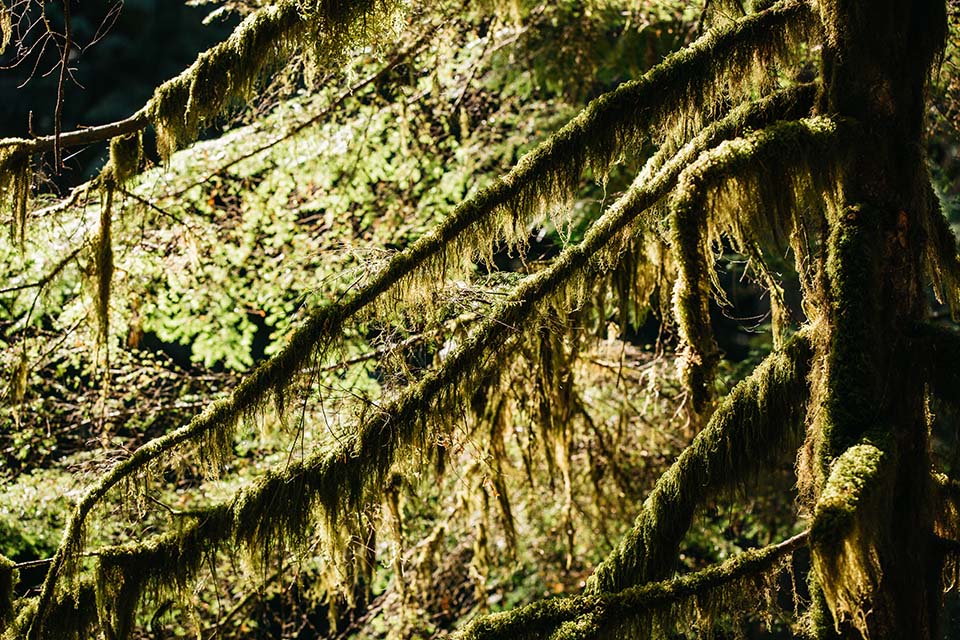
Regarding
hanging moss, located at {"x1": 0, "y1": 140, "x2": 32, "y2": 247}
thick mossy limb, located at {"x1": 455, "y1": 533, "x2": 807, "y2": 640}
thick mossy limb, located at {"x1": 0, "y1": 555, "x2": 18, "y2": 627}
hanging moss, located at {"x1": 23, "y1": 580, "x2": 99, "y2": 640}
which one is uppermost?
hanging moss, located at {"x1": 0, "y1": 140, "x2": 32, "y2": 247}

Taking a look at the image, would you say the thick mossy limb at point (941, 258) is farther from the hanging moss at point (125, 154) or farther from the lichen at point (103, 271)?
the lichen at point (103, 271)

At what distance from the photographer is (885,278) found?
10.0 feet

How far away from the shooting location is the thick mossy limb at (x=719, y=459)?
320 cm

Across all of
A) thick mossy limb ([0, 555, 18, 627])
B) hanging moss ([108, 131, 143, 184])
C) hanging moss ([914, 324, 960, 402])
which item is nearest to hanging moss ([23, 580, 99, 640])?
thick mossy limb ([0, 555, 18, 627])

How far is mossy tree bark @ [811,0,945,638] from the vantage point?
115 inches

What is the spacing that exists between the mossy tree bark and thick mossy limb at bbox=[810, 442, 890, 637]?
1.15 ft

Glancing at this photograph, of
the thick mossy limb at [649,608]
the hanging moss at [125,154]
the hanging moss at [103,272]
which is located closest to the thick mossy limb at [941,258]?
the thick mossy limb at [649,608]

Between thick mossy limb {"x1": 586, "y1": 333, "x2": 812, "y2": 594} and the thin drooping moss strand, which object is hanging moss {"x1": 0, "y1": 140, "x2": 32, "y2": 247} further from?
thick mossy limb {"x1": 586, "y1": 333, "x2": 812, "y2": 594}

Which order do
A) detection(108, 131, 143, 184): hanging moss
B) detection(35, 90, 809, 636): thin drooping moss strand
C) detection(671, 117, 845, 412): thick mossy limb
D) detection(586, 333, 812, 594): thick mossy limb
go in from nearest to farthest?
detection(671, 117, 845, 412): thick mossy limb → detection(586, 333, 812, 594): thick mossy limb → detection(35, 90, 809, 636): thin drooping moss strand → detection(108, 131, 143, 184): hanging moss

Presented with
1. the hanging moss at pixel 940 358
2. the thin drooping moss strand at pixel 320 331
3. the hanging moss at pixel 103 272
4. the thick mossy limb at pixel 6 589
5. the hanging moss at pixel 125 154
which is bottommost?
the thick mossy limb at pixel 6 589

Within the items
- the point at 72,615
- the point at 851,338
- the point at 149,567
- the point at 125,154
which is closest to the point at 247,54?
the point at 125,154

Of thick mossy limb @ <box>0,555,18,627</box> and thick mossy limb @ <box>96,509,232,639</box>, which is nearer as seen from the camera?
thick mossy limb @ <box>96,509,232,639</box>

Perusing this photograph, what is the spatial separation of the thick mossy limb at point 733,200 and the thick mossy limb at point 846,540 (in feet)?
1.88

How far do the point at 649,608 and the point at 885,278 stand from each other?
1.39m
